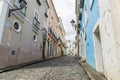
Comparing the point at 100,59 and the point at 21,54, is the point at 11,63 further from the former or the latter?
the point at 100,59

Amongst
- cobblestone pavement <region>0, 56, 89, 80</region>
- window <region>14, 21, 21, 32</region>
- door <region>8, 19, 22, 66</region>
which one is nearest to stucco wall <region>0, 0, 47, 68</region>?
door <region>8, 19, 22, 66</region>

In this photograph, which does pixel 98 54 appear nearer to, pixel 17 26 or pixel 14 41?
pixel 14 41

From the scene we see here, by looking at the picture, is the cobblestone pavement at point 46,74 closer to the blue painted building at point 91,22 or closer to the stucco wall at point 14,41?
the blue painted building at point 91,22

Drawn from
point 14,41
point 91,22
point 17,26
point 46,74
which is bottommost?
point 46,74

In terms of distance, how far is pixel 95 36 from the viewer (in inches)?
200

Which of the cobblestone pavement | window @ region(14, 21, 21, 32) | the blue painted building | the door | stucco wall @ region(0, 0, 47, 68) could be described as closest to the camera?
the cobblestone pavement

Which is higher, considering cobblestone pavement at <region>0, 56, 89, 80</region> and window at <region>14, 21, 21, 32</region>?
window at <region>14, 21, 21, 32</region>

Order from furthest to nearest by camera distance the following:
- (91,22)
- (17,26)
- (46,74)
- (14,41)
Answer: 1. (17,26)
2. (14,41)
3. (91,22)
4. (46,74)

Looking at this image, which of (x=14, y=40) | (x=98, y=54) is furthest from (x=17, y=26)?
(x=98, y=54)

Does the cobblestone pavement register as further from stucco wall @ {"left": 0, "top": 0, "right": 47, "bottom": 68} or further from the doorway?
stucco wall @ {"left": 0, "top": 0, "right": 47, "bottom": 68}

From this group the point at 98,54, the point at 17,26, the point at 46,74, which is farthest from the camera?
the point at 17,26

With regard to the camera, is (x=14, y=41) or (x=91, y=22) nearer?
(x=91, y=22)

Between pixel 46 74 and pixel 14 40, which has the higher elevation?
pixel 14 40

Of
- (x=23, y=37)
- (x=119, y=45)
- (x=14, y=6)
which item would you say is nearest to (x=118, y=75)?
(x=119, y=45)
